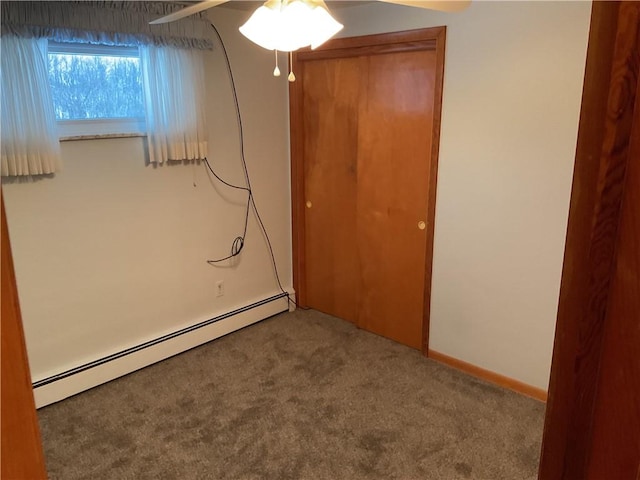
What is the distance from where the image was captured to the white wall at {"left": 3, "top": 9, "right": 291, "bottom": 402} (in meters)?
2.70

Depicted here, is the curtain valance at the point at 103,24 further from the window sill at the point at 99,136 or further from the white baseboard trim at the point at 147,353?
the white baseboard trim at the point at 147,353

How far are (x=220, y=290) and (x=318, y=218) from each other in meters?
0.89

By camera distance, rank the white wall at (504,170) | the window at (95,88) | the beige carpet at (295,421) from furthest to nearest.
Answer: the window at (95,88) → the white wall at (504,170) → the beige carpet at (295,421)

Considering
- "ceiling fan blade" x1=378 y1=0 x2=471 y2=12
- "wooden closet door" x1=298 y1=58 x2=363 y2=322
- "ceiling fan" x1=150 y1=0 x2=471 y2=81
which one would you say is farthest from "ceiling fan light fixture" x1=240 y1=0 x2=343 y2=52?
"wooden closet door" x1=298 y1=58 x2=363 y2=322

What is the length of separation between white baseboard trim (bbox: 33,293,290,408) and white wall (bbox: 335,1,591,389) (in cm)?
135

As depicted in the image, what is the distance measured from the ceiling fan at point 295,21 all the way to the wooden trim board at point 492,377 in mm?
2079

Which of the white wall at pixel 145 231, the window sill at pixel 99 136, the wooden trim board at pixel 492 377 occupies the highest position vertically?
the window sill at pixel 99 136

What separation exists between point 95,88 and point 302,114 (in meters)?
1.43

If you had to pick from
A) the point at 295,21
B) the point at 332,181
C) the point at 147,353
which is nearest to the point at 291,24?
the point at 295,21

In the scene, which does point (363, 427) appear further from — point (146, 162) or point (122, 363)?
point (146, 162)

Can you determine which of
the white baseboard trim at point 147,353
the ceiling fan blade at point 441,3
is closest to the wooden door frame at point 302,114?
the white baseboard trim at point 147,353

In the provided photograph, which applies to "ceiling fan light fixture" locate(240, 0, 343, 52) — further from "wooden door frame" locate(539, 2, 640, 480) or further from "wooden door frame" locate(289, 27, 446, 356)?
"wooden door frame" locate(289, 27, 446, 356)

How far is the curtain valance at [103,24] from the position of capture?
7.71 ft

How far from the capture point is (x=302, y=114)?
3.67 meters
